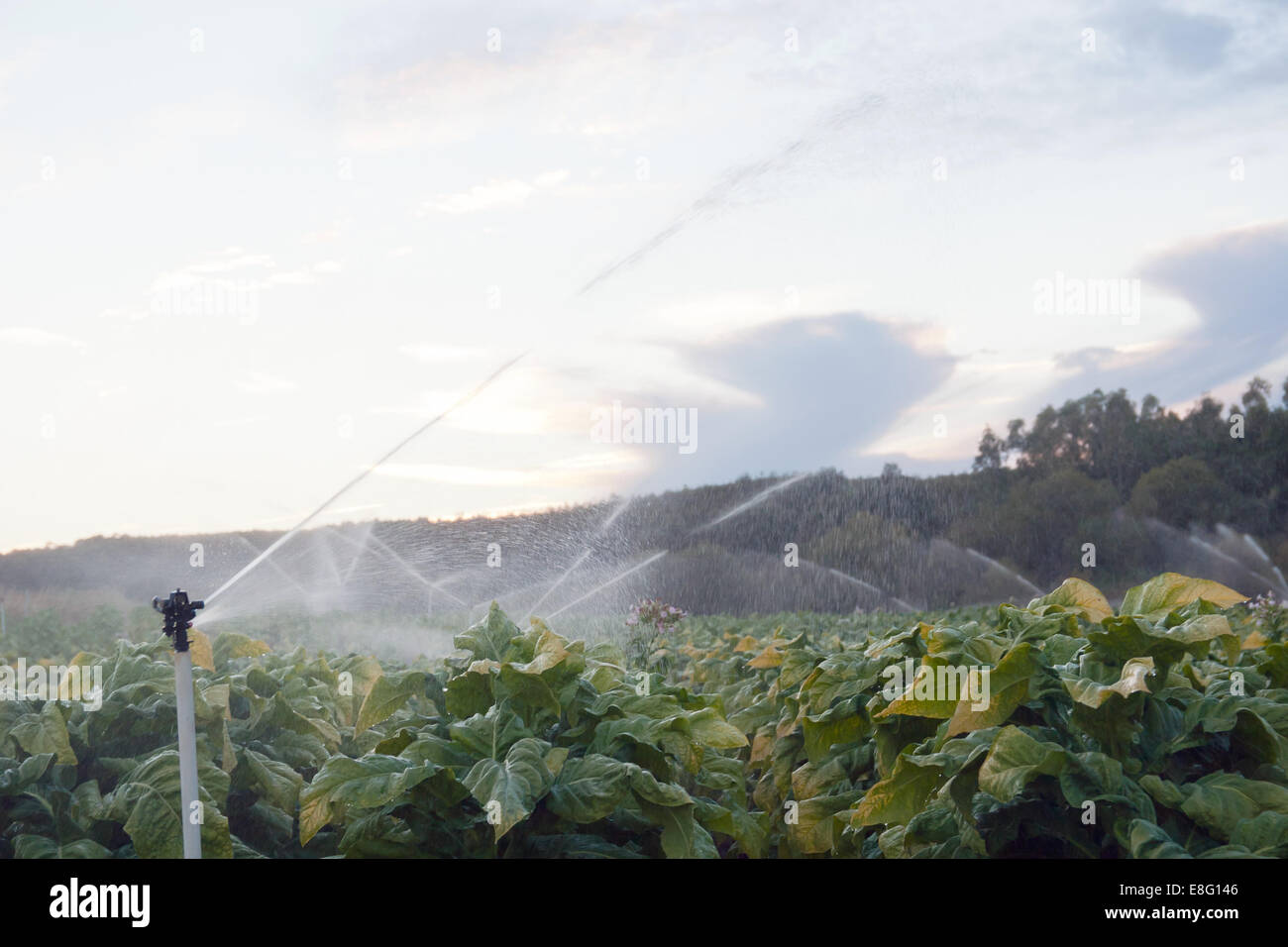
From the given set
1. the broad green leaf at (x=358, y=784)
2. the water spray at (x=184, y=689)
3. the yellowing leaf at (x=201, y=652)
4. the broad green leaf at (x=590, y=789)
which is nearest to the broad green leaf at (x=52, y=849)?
the water spray at (x=184, y=689)

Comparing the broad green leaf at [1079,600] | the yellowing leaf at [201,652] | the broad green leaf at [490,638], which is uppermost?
the broad green leaf at [1079,600]

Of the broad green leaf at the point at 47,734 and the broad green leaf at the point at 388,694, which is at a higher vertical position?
the broad green leaf at the point at 388,694

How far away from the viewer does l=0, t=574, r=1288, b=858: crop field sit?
2.60m

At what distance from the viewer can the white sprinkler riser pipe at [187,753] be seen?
248 cm

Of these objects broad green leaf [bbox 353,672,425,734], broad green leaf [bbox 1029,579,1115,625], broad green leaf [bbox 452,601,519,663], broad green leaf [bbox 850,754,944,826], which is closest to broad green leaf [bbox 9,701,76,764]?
broad green leaf [bbox 353,672,425,734]

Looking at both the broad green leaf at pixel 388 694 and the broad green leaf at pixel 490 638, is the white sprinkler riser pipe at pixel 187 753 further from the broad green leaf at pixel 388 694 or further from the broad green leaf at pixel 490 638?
the broad green leaf at pixel 490 638

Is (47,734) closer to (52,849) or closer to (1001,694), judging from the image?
(52,849)

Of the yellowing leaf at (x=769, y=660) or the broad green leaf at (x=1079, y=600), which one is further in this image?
the yellowing leaf at (x=769, y=660)

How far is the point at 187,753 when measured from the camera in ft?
8.40

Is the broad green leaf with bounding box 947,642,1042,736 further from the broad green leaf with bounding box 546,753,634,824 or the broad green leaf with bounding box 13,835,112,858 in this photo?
the broad green leaf with bounding box 13,835,112,858

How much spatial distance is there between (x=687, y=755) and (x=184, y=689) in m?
1.37

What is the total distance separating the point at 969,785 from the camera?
271 centimetres
